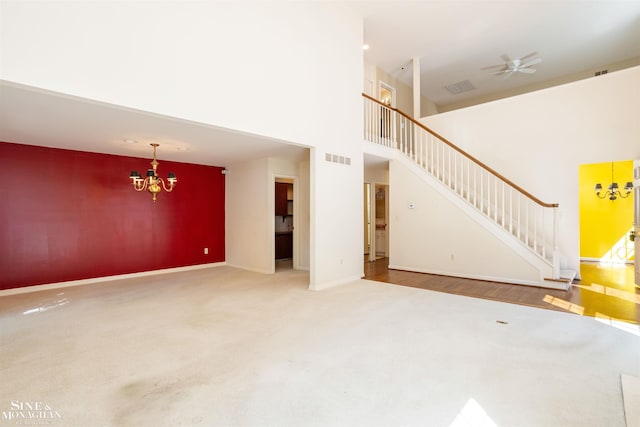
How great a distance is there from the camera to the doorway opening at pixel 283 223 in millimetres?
7930

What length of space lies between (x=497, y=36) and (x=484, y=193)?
372 centimetres

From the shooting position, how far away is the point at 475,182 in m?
5.89

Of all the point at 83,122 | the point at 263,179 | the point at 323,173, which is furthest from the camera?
the point at 263,179

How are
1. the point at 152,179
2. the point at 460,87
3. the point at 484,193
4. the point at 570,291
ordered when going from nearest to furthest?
the point at 570,291
the point at 152,179
the point at 484,193
the point at 460,87

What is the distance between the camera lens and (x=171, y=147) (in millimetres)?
5137

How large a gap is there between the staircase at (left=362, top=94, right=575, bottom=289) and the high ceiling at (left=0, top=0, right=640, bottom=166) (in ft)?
5.88

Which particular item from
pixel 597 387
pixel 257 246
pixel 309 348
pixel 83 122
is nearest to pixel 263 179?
pixel 257 246

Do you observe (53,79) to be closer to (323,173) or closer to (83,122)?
(83,122)

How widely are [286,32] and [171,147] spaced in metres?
2.67

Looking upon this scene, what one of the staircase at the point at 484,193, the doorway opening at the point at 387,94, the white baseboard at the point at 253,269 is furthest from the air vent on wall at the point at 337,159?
the doorway opening at the point at 387,94

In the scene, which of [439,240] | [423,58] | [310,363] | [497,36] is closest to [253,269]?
[439,240]

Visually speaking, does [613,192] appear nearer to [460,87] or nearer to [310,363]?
[460,87]

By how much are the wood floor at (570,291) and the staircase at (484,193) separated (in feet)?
1.33

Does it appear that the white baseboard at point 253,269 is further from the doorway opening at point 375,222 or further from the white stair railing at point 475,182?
the white stair railing at point 475,182
